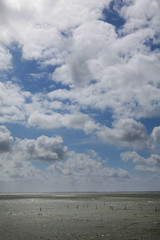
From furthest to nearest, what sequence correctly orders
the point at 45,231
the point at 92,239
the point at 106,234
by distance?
1. the point at 45,231
2. the point at 106,234
3. the point at 92,239

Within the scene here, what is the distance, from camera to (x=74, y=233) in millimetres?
28172

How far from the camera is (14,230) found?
30562 mm

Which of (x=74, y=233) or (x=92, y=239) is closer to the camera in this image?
(x=92, y=239)

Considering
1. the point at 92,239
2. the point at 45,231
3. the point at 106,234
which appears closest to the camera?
the point at 92,239

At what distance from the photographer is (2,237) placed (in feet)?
85.5

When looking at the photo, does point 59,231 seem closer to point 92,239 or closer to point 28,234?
point 28,234

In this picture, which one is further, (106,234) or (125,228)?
(125,228)

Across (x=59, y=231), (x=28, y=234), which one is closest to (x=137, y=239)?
(x=59, y=231)

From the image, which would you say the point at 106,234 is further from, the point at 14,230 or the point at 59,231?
the point at 14,230

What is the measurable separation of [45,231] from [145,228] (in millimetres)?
13644

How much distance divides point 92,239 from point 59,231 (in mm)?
6794

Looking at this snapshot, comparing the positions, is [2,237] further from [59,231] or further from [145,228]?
[145,228]

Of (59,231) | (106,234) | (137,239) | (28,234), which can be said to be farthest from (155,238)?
(28,234)

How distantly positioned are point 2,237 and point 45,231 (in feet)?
19.0
